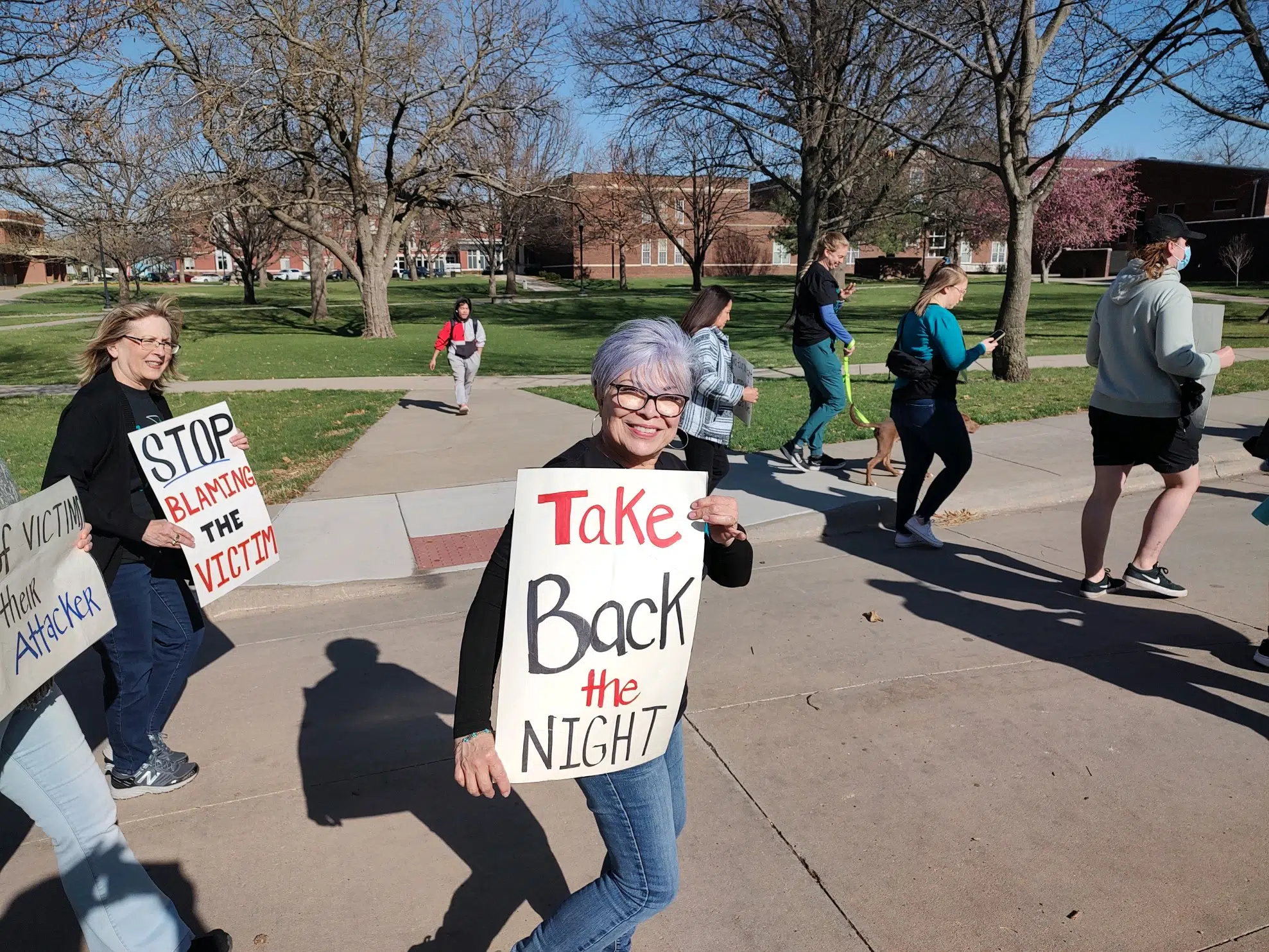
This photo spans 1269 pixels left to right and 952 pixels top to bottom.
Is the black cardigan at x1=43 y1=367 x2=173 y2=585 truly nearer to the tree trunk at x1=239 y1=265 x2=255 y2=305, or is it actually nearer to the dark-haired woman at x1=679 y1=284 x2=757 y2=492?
the dark-haired woman at x1=679 y1=284 x2=757 y2=492

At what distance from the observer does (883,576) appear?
5.82m

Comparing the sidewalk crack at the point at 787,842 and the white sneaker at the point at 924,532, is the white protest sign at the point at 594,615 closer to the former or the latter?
the sidewalk crack at the point at 787,842

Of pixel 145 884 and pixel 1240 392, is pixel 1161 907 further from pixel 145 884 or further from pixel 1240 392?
pixel 1240 392

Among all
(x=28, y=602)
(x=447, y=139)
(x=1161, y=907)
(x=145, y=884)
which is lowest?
(x=1161, y=907)

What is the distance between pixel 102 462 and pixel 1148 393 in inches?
194

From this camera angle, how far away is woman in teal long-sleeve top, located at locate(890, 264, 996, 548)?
18.6ft

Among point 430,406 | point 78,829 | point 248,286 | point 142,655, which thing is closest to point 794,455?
point 142,655

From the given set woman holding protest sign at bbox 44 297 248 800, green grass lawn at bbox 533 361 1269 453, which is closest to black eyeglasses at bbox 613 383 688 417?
woman holding protest sign at bbox 44 297 248 800

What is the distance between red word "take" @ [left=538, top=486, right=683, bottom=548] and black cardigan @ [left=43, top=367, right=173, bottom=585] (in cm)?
188

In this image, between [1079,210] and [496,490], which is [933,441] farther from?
[1079,210]

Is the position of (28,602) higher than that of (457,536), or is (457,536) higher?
(28,602)

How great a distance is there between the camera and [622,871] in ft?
7.07

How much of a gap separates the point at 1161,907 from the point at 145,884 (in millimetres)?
2913

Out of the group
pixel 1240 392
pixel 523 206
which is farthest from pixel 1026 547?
pixel 523 206
